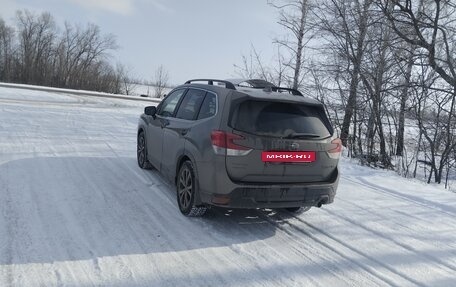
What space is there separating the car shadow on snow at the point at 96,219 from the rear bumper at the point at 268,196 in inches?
16.3

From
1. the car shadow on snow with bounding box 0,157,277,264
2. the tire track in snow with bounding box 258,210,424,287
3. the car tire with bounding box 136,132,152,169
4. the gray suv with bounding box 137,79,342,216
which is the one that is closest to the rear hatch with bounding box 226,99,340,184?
the gray suv with bounding box 137,79,342,216

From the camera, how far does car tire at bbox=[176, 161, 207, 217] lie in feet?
15.8

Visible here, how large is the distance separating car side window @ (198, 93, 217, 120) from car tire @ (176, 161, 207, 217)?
0.65m

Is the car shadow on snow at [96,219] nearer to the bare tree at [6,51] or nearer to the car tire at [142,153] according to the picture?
the car tire at [142,153]

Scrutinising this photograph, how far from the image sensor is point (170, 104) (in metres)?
6.38

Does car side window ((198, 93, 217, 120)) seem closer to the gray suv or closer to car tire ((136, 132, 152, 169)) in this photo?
the gray suv

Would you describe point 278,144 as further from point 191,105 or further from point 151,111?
point 151,111

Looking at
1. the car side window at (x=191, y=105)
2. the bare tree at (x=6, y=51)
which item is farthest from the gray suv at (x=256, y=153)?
the bare tree at (x=6, y=51)

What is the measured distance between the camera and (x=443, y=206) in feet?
21.5

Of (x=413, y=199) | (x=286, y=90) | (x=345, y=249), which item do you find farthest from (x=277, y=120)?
(x=413, y=199)

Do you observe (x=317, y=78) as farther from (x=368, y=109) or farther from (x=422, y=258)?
(x=422, y=258)

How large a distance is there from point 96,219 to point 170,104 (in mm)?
2406

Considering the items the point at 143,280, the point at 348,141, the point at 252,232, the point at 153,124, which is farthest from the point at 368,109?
the point at 143,280

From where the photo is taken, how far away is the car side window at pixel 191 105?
210 inches
